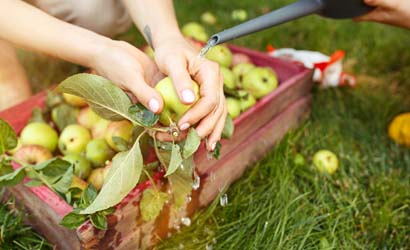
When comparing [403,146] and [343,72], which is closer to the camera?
[403,146]

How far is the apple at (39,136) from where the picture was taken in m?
1.40

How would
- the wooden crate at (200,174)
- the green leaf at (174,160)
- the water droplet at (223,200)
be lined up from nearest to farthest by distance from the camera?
the green leaf at (174,160) < the wooden crate at (200,174) < the water droplet at (223,200)

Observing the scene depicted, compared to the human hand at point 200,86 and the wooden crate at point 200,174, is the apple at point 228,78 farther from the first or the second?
the human hand at point 200,86

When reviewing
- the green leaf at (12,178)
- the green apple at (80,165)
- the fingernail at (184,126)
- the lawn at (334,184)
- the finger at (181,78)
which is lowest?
the lawn at (334,184)

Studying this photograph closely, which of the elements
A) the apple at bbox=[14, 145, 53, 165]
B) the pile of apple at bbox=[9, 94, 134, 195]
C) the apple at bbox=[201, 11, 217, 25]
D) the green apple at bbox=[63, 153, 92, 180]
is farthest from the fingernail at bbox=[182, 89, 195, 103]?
the apple at bbox=[201, 11, 217, 25]

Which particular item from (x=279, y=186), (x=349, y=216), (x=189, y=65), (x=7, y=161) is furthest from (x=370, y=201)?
(x=7, y=161)

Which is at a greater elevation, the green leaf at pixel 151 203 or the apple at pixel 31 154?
the apple at pixel 31 154

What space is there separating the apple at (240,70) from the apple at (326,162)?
1.09 ft

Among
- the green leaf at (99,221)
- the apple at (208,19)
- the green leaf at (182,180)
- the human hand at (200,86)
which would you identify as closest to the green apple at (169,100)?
the human hand at (200,86)

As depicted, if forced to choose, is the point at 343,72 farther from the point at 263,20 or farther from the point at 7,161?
the point at 7,161

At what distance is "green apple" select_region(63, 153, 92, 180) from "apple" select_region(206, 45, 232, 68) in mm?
534

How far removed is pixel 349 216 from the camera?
1.36m

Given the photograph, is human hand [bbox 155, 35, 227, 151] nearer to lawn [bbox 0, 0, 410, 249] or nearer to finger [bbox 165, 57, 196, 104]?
finger [bbox 165, 57, 196, 104]

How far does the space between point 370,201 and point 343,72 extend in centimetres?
70
